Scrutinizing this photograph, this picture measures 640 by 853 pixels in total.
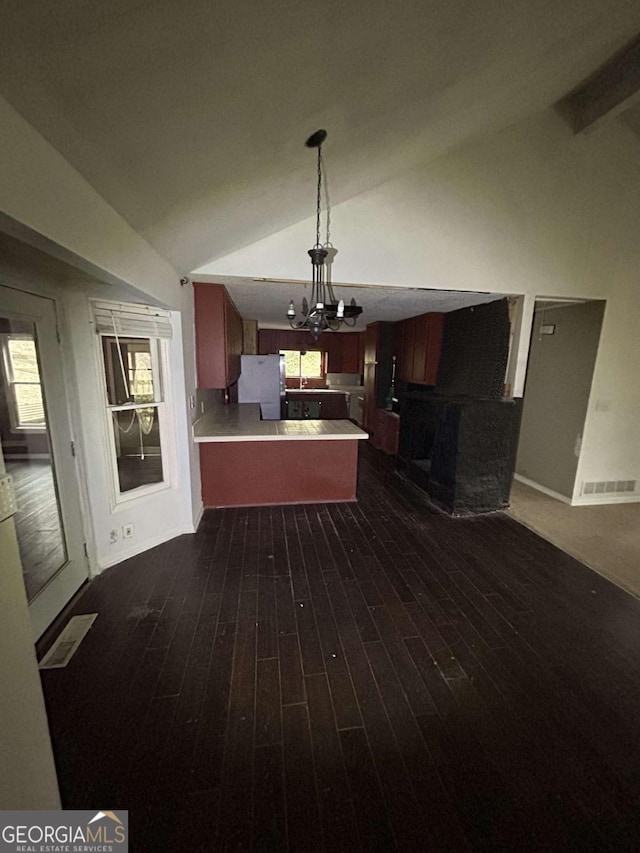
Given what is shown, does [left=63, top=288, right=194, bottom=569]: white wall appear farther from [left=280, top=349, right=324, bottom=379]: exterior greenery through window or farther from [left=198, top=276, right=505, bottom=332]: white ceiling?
[left=280, top=349, right=324, bottom=379]: exterior greenery through window

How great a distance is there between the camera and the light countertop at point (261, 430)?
3236 millimetres

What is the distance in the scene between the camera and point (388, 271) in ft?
10.2

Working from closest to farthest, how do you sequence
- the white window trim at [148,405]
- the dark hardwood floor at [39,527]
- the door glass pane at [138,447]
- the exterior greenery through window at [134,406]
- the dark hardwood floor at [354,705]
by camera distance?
the dark hardwood floor at [354,705]
the dark hardwood floor at [39,527]
the white window trim at [148,405]
the exterior greenery through window at [134,406]
the door glass pane at [138,447]

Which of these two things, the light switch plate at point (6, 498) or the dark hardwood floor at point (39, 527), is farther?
the dark hardwood floor at point (39, 527)

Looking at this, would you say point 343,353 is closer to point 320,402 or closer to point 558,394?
point 320,402

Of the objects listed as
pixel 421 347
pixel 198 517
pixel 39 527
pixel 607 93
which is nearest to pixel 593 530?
pixel 421 347

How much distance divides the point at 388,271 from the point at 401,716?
3.18 metres

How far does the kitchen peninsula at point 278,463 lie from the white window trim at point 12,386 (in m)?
1.35

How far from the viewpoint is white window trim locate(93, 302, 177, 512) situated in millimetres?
2340

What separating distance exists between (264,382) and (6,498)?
13.7ft

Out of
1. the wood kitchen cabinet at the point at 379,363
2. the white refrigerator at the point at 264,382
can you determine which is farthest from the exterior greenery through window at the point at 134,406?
the wood kitchen cabinet at the point at 379,363

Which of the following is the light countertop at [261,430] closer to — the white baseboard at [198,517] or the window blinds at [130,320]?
the white baseboard at [198,517]

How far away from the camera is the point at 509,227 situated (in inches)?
127

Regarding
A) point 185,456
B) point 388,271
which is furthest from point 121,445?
point 388,271
